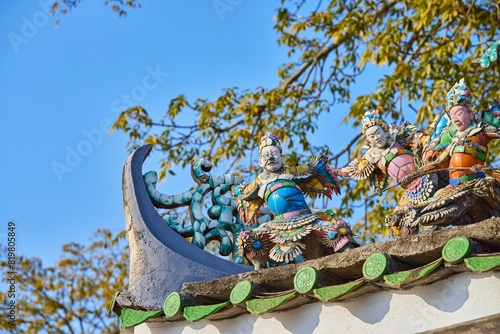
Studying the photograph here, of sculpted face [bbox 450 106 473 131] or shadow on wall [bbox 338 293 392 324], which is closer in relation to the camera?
shadow on wall [bbox 338 293 392 324]

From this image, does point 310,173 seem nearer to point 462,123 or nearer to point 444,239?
point 462,123

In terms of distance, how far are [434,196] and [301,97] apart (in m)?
6.53

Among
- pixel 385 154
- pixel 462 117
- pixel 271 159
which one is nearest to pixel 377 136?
pixel 385 154

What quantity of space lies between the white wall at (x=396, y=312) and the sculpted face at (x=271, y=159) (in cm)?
123

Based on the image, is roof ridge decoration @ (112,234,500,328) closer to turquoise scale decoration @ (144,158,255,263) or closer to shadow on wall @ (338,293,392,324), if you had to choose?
shadow on wall @ (338,293,392,324)

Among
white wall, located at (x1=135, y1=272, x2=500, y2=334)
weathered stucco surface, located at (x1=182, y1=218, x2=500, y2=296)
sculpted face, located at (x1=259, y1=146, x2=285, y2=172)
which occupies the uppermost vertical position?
sculpted face, located at (x1=259, y1=146, x2=285, y2=172)

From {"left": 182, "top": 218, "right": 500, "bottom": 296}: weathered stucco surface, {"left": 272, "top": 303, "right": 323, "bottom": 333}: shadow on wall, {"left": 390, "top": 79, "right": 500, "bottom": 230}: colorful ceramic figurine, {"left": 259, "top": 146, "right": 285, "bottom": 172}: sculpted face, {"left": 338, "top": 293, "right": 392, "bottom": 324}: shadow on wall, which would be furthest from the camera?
{"left": 259, "top": 146, "right": 285, "bottom": 172}: sculpted face

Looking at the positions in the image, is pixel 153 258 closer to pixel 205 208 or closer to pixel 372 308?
pixel 205 208

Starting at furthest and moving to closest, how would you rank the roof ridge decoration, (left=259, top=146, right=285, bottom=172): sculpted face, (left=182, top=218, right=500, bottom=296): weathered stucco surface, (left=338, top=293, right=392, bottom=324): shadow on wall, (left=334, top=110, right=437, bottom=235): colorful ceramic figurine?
1. (left=259, top=146, right=285, bottom=172): sculpted face
2. (left=334, top=110, right=437, bottom=235): colorful ceramic figurine
3. (left=338, top=293, right=392, bottom=324): shadow on wall
4. (left=182, top=218, right=500, bottom=296): weathered stucco surface
5. the roof ridge decoration

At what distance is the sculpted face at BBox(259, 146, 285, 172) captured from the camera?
6548mm

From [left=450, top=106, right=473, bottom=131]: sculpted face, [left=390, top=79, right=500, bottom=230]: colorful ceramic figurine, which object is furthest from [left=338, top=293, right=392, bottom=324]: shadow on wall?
[left=450, top=106, right=473, bottom=131]: sculpted face

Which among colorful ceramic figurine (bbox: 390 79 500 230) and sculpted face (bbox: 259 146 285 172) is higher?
sculpted face (bbox: 259 146 285 172)

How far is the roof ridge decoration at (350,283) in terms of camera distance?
4.78 meters

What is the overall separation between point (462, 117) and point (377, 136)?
62 cm
